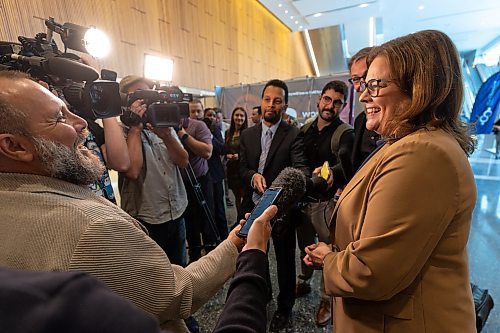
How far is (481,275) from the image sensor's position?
2.04m

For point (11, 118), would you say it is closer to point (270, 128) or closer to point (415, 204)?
point (415, 204)

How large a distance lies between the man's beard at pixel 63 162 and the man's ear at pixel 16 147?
2 centimetres

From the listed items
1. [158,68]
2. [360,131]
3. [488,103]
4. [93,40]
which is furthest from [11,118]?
[488,103]

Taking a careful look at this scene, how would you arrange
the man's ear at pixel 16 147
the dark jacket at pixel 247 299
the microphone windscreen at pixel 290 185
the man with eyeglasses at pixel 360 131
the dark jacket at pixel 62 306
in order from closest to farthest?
the dark jacket at pixel 62 306 → the dark jacket at pixel 247 299 → the man's ear at pixel 16 147 → the microphone windscreen at pixel 290 185 → the man with eyeglasses at pixel 360 131

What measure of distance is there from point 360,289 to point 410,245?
0.17m

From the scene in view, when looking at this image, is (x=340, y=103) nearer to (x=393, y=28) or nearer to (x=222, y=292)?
(x=222, y=292)

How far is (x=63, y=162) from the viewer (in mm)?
625

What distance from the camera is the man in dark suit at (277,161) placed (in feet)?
5.60

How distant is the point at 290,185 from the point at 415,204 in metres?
0.43

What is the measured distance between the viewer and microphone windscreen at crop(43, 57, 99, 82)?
84 cm

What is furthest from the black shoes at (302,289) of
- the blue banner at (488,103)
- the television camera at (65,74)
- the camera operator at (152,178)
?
the blue banner at (488,103)

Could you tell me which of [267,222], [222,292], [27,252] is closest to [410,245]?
[267,222]

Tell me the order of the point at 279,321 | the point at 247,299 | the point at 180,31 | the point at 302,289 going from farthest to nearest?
the point at 180,31 → the point at 302,289 → the point at 279,321 → the point at 247,299

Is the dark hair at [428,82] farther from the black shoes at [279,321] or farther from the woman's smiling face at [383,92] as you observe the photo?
the black shoes at [279,321]
